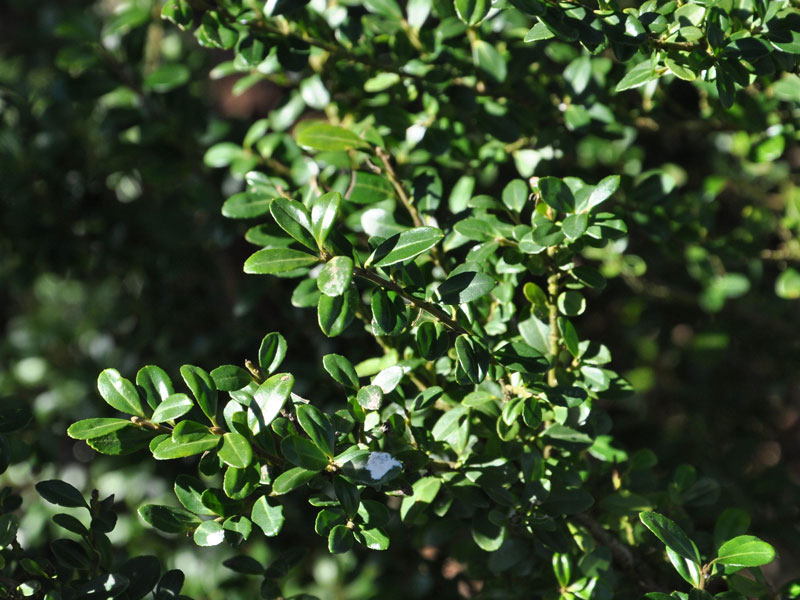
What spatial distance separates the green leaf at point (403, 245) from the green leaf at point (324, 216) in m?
0.06

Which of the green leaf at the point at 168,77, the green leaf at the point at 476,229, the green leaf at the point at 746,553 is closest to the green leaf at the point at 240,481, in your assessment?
the green leaf at the point at 476,229

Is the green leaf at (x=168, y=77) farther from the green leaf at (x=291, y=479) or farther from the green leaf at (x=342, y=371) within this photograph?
the green leaf at (x=291, y=479)

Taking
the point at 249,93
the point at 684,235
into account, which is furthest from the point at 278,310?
the point at 249,93

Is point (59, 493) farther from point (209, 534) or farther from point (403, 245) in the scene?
point (403, 245)

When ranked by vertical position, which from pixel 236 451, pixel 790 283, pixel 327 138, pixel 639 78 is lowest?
pixel 790 283

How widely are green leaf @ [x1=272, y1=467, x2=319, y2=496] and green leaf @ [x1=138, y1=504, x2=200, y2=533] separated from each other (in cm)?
14

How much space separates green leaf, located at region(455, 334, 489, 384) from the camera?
0.87 metres

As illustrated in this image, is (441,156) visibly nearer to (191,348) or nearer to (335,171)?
(335,171)

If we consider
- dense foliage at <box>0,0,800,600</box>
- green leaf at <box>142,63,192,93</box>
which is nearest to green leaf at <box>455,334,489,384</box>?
dense foliage at <box>0,0,800,600</box>

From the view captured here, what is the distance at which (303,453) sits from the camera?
2.72 feet

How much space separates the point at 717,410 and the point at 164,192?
1.39 metres

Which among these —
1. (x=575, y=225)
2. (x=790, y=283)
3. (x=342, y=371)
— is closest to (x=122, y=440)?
(x=342, y=371)

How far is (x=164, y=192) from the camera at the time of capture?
1723 millimetres

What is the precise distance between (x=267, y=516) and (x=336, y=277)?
0.29 meters
